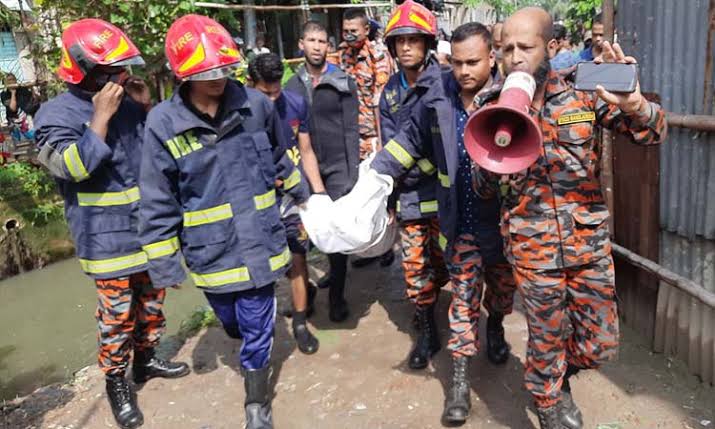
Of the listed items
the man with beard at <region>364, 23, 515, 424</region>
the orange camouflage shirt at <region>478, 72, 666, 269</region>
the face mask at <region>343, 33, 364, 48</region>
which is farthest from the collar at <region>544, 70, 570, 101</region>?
the face mask at <region>343, 33, 364, 48</region>

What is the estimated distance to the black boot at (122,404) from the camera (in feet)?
10.7

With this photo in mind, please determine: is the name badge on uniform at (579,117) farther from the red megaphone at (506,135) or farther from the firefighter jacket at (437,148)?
the firefighter jacket at (437,148)

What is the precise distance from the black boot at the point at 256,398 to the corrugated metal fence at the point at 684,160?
7.55 feet

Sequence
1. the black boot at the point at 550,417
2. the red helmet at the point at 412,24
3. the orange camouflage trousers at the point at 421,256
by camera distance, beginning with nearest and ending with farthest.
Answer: the black boot at the point at 550,417 → the red helmet at the point at 412,24 → the orange camouflage trousers at the point at 421,256

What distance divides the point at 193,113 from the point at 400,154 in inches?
46.7

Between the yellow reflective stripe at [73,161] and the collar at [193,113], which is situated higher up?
the collar at [193,113]

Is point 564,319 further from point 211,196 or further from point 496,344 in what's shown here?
point 211,196

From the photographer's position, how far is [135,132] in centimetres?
321

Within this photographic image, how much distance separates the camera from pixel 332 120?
399 cm

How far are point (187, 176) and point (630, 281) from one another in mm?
2720

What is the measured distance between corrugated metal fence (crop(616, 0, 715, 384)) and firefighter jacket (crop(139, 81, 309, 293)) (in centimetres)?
215

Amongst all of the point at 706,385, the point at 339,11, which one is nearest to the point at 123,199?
the point at 706,385

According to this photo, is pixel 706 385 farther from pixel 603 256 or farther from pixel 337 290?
pixel 337 290

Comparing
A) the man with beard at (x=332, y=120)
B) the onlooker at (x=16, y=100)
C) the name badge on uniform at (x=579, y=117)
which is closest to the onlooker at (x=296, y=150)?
the man with beard at (x=332, y=120)
